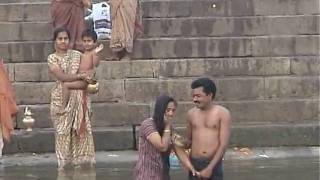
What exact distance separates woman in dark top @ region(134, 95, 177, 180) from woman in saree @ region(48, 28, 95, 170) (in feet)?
8.34

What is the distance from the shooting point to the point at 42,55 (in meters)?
11.1

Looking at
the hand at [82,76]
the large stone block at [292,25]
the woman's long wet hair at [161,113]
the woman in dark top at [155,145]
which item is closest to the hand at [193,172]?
the woman in dark top at [155,145]

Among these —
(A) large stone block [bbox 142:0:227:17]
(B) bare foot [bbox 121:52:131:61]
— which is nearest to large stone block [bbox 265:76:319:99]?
(A) large stone block [bbox 142:0:227:17]

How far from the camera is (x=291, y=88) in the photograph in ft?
34.1

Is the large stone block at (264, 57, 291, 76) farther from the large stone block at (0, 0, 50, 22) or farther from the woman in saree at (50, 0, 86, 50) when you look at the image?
the large stone block at (0, 0, 50, 22)

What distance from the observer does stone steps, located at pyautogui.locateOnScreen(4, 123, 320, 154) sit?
9.52m

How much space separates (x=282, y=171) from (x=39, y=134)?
10.7 ft

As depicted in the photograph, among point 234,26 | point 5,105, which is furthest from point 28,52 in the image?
point 234,26

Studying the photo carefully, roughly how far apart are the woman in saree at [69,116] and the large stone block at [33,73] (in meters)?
2.71

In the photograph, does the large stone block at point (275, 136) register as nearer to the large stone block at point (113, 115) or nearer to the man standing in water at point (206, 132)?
the large stone block at point (113, 115)

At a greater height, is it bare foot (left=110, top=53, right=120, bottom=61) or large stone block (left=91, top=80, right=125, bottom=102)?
bare foot (left=110, top=53, right=120, bottom=61)

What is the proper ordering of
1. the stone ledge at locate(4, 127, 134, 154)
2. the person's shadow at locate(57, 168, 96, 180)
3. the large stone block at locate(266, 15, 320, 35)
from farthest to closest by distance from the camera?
1. the large stone block at locate(266, 15, 320, 35)
2. the stone ledge at locate(4, 127, 134, 154)
3. the person's shadow at locate(57, 168, 96, 180)

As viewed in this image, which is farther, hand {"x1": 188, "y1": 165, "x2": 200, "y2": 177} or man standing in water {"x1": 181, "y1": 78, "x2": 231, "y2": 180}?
man standing in water {"x1": 181, "y1": 78, "x2": 231, "y2": 180}

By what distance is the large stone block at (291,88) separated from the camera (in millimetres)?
10375
